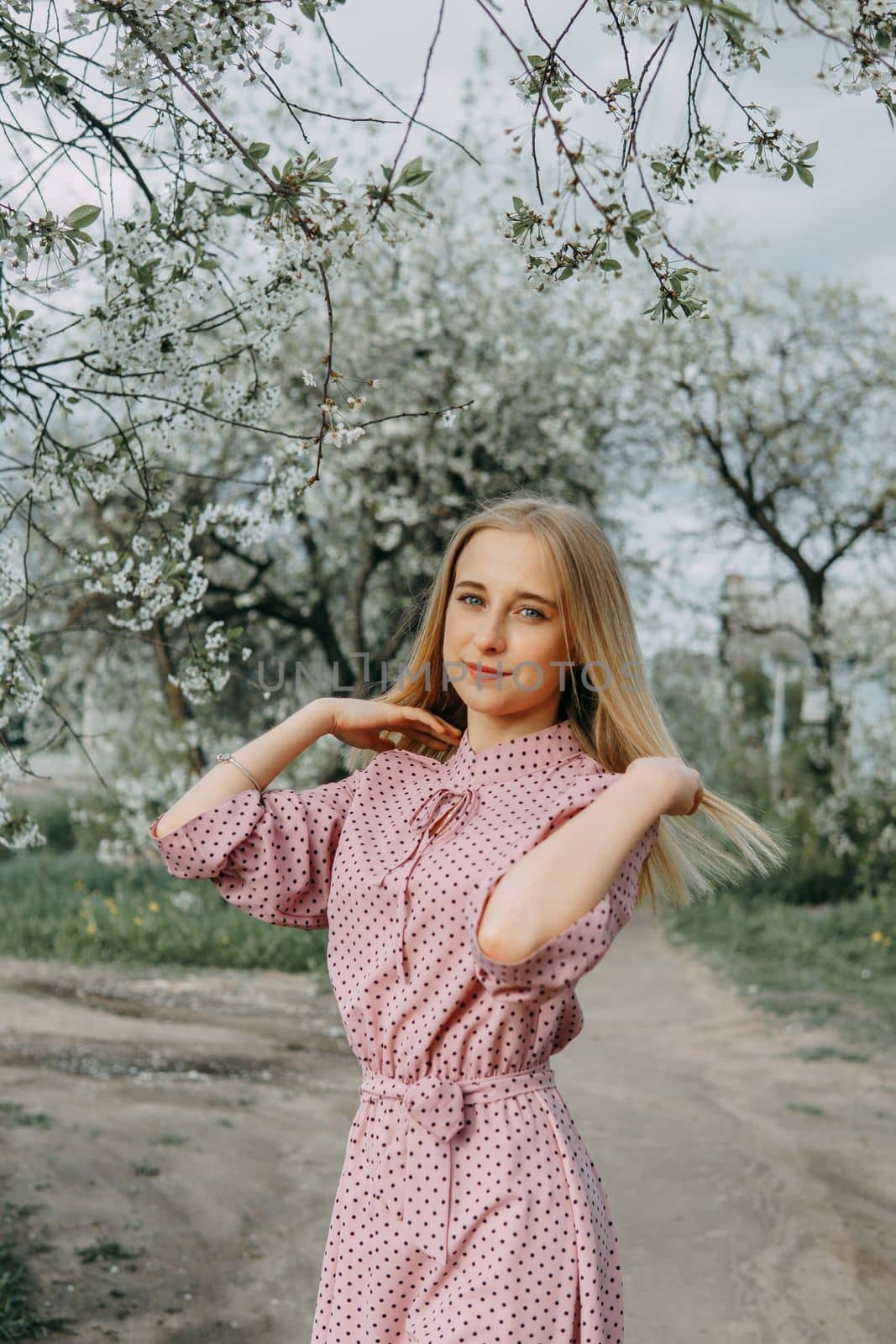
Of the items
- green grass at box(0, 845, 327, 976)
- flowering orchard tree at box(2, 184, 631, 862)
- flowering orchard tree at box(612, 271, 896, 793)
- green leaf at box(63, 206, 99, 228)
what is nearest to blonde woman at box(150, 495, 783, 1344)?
green leaf at box(63, 206, 99, 228)

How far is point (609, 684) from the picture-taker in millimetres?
1980

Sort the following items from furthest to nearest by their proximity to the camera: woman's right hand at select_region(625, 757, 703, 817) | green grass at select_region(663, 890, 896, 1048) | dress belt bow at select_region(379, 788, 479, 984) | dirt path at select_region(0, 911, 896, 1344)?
green grass at select_region(663, 890, 896, 1048) → dirt path at select_region(0, 911, 896, 1344) → dress belt bow at select_region(379, 788, 479, 984) → woman's right hand at select_region(625, 757, 703, 817)

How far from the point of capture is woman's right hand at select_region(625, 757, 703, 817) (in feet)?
5.41

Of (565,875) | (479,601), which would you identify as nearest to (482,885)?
(565,875)

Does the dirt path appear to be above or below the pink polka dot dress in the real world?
below

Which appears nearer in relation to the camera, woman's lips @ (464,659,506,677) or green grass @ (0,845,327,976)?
woman's lips @ (464,659,506,677)

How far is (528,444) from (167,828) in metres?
8.12

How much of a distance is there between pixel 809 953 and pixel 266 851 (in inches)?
264

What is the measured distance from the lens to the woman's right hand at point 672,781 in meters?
1.65

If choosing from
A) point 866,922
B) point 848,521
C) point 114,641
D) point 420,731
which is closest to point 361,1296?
point 420,731

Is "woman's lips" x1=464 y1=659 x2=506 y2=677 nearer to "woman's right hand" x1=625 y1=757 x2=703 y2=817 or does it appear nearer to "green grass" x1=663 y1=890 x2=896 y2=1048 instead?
"woman's right hand" x1=625 y1=757 x2=703 y2=817

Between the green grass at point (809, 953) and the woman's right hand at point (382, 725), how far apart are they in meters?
4.84

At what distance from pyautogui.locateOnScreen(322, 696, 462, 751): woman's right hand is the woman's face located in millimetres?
164

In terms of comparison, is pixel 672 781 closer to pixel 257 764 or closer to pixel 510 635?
pixel 510 635
